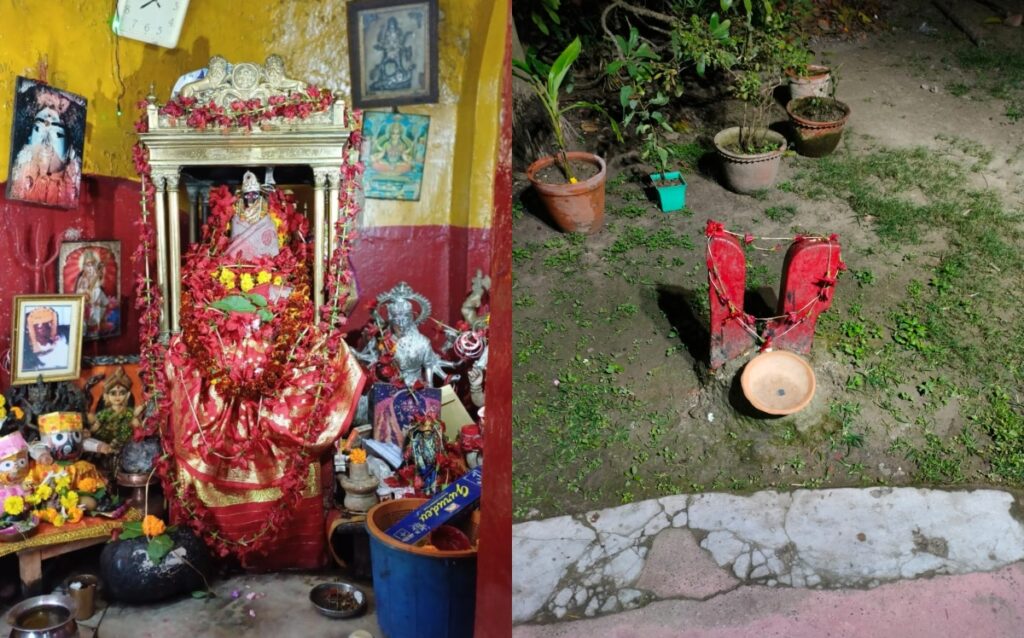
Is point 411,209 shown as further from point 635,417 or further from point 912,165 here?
point 912,165

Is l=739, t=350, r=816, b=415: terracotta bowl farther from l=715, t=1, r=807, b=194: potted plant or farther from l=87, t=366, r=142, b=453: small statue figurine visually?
l=87, t=366, r=142, b=453: small statue figurine

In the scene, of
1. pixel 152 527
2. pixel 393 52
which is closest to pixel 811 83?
pixel 393 52

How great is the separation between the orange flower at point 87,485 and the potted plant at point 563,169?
142 cm

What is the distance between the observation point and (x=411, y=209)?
2748 millimetres

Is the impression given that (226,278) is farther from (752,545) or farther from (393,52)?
(752,545)

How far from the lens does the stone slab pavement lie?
261 centimetres

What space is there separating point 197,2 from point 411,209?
764 mm

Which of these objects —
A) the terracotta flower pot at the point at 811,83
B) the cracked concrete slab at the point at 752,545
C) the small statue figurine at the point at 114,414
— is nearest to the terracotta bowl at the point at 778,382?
the cracked concrete slab at the point at 752,545

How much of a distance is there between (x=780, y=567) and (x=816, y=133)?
1.16 m

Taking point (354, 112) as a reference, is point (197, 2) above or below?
above

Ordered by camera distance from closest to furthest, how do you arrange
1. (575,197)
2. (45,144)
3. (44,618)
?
(44,618)
(45,144)
(575,197)

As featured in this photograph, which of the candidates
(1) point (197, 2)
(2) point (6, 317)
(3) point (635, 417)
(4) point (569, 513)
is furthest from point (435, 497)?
(1) point (197, 2)

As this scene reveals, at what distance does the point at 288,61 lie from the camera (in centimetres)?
270

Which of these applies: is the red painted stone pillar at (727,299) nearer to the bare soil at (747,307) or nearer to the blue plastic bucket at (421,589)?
the bare soil at (747,307)
